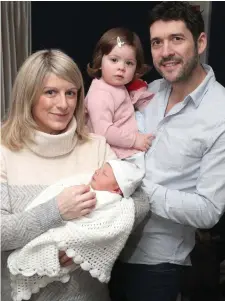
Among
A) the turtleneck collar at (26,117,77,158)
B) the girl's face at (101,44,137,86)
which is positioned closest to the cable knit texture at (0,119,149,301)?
the turtleneck collar at (26,117,77,158)

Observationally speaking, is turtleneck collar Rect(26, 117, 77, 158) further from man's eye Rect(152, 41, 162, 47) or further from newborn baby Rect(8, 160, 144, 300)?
man's eye Rect(152, 41, 162, 47)

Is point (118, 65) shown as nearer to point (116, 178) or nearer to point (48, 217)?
point (116, 178)

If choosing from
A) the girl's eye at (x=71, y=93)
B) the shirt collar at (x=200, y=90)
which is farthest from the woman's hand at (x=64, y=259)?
the shirt collar at (x=200, y=90)

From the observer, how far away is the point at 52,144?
1.66 meters

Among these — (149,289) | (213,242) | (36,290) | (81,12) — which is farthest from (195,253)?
(81,12)

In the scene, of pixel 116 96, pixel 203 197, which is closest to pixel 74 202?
pixel 203 197

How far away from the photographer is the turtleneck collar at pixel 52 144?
5.38 feet

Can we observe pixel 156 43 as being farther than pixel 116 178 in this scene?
Yes

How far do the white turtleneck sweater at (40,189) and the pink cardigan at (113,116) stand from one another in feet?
0.49

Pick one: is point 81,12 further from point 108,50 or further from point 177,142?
point 177,142

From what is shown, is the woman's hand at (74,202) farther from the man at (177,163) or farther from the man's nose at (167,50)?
the man's nose at (167,50)

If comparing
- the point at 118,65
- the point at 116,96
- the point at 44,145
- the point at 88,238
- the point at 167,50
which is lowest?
the point at 88,238

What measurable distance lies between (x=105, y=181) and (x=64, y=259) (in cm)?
33

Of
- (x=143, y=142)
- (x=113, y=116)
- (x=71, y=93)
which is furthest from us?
(x=113, y=116)
